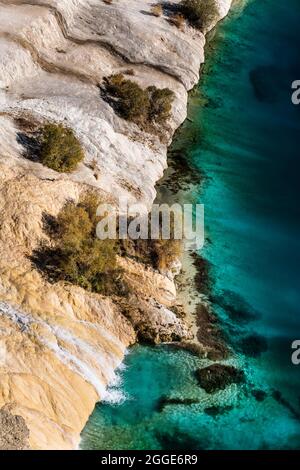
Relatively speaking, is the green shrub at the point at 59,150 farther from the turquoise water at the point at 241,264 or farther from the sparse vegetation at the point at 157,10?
the sparse vegetation at the point at 157,10

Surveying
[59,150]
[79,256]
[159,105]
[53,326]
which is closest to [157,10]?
[159,105]

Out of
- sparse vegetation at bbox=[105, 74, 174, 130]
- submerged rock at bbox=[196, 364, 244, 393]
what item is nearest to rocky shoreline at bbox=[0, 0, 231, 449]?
sparse vegetation at bbox=[105, 74, 174, 130]

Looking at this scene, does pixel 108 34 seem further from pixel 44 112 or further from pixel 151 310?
pixel 151 310

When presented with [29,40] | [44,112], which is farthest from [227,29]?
[44,112]

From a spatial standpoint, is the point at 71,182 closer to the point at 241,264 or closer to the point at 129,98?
the point at 241,264

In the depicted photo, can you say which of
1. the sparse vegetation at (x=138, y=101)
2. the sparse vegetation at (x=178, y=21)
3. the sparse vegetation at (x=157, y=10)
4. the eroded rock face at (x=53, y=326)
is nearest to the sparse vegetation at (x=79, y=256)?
the eroded rock face at (x=53, y=326)

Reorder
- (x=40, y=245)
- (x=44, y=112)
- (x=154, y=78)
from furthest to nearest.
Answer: (x=154, y=78), (x=44, y=112), (x=40, y=245)
